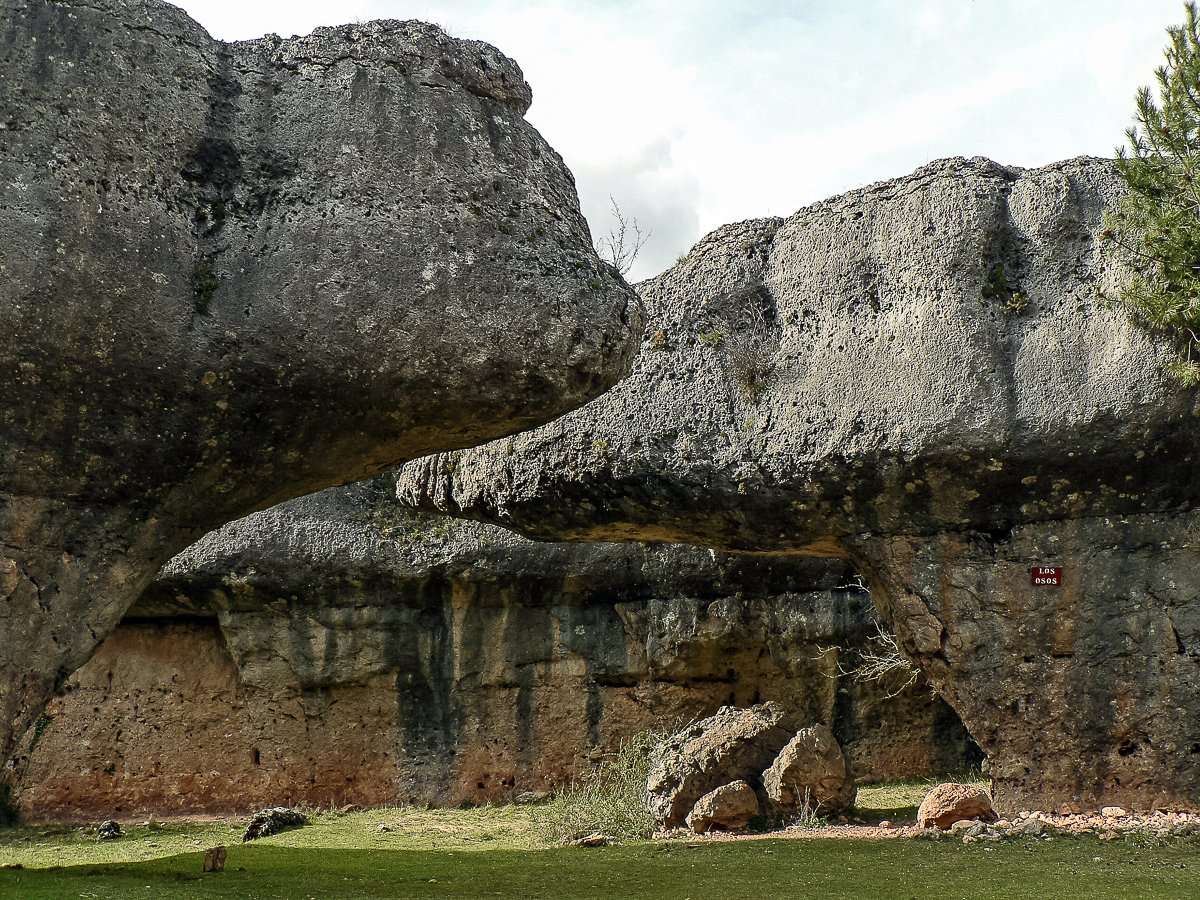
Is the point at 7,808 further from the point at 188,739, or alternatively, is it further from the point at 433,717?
the point at 433,717

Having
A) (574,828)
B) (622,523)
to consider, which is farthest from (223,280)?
(574,828)

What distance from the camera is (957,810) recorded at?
813cm

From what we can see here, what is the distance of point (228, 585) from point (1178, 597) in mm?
7758

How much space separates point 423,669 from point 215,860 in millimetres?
4847

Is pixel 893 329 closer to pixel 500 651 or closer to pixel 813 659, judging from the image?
pixel 813 659

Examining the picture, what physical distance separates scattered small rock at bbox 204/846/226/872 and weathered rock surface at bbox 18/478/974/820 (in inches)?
177

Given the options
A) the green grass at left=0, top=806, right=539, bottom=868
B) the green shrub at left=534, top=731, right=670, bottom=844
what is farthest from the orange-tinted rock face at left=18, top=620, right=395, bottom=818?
the green shrub at left=534, top=731, right=670, bottom=844

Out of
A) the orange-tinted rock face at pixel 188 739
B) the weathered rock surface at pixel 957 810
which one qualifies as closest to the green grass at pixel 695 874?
the weathered rock surface at pixel 957 810

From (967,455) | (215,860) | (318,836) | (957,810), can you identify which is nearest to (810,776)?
(957,810)

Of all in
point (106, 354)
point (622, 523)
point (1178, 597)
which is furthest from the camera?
point (622, 523)

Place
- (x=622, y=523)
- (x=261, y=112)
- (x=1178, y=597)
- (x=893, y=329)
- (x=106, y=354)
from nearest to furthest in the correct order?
(x=106, y=354) < (x=261, y=112) < (x=1178, y=597) < (x=893, y=329) < (x=622, y=523)

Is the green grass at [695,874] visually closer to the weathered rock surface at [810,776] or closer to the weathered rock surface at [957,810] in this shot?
the weathered rock surface at [957,810]

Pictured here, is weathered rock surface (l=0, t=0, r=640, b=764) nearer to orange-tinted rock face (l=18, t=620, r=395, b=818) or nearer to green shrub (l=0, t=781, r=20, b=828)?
orange-tinted rock face (l=18, t=620, r=395, b=818)

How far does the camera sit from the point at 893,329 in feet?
27.9
